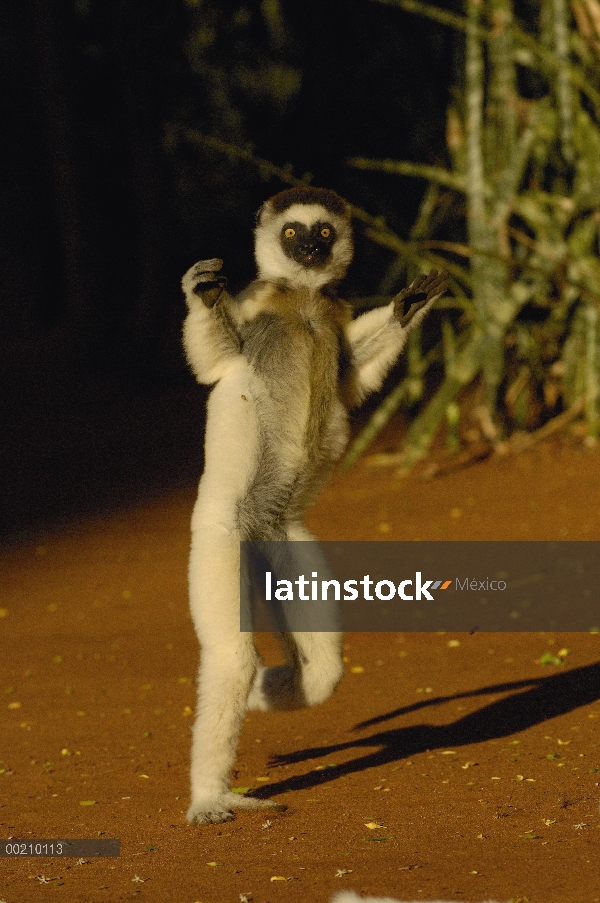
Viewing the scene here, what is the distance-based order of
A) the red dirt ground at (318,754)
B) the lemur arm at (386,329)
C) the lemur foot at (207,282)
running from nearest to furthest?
the red dirt ground at (318,754) → the lemur foot at (207,282) → the lemur arm at (386,329)

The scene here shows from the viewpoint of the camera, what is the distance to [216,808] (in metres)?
3.86

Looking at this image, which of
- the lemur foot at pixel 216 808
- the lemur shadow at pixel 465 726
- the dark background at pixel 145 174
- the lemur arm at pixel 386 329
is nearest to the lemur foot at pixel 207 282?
the lemur arm at pixel 386 329

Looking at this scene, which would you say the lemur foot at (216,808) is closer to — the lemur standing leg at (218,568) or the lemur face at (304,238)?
the lemur standing leg at (218,568)

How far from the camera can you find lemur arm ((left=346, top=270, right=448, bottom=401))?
446 centimetres

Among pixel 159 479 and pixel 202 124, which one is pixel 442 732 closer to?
pixel 159 479

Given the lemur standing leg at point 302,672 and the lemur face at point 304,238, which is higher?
the lemur face at point 304,238

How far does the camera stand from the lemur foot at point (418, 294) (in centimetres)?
443

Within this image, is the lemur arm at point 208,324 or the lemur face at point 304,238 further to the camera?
the lemur face at point 304,238

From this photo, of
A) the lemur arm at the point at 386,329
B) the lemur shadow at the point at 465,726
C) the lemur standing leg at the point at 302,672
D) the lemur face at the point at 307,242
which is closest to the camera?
the lemur standing leg at the point at 302,672

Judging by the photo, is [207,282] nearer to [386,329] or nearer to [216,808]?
[386,329]

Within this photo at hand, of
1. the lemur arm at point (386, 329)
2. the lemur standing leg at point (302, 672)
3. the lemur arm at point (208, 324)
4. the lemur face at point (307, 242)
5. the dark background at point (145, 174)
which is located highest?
the dark background at point (145, 174)

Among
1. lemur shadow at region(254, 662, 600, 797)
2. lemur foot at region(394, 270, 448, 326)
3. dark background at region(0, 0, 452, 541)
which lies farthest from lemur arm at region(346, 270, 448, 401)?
dark background at region(0, 0, 452, 541)

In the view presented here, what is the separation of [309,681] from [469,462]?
22.8ft

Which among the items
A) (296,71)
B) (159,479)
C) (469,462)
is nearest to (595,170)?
(469,462)
